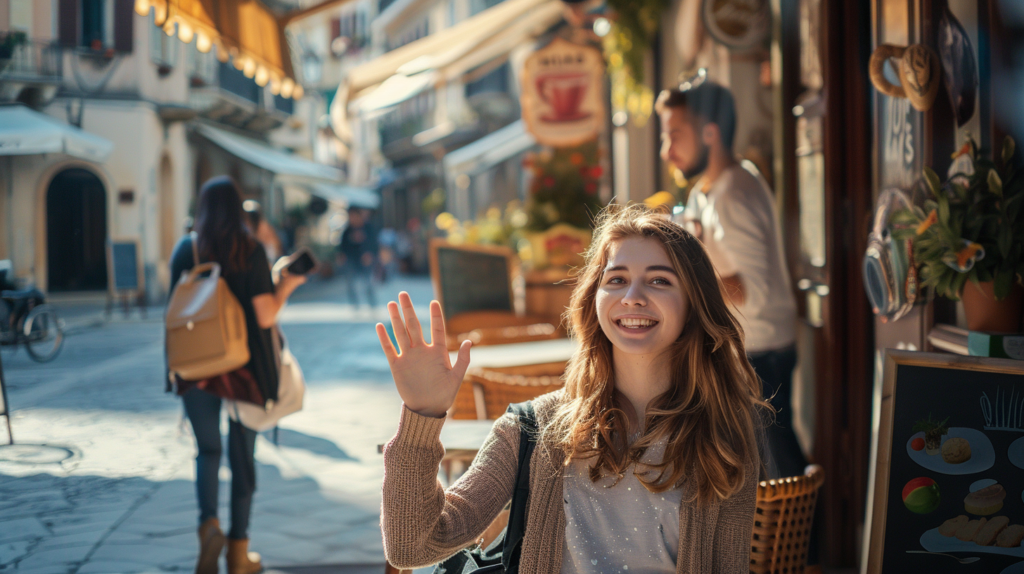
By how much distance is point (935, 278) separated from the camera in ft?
6.87

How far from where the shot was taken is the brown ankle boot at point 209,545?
2984mm

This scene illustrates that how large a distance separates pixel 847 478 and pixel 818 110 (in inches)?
64.2

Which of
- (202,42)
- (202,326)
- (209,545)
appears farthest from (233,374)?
(202,42)

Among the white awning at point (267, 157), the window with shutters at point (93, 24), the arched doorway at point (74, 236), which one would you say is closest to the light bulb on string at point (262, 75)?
the white awning at point (267, 157)

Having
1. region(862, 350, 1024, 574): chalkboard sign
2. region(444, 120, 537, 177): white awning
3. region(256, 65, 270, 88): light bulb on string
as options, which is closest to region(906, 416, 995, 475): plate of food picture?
region(862, 350, 1024, 574): chalkboard sign

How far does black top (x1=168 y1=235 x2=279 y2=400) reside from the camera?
9.91 ft

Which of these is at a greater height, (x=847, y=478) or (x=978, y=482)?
(x=978, y=482)

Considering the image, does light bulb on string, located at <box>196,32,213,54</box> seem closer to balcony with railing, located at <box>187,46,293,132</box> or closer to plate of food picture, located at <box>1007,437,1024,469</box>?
balcony with railing, located at <box>187,46,293,132</box>

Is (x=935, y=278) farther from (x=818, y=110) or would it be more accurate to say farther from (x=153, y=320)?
(x=153, y=320)

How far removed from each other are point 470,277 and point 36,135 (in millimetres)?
3839

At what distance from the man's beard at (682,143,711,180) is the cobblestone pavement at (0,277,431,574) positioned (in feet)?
6.61

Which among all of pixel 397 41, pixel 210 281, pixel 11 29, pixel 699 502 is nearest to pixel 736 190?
pixel 699 502

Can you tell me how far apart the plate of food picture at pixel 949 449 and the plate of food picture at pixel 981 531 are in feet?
0.19

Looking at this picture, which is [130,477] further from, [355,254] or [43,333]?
[355,254]
